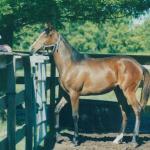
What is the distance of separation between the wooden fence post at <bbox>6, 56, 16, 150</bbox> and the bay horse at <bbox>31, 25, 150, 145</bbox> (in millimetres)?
2610

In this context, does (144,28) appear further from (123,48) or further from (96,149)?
(96,149)

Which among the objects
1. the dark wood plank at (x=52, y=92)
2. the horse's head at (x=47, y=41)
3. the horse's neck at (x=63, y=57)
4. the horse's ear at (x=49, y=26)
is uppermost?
the horse's ear at (x=49, y=26)

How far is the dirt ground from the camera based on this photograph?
7.47 m

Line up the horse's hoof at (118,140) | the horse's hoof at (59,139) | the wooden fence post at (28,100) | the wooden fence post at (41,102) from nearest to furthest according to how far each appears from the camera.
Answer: the wooden fence post at (28,100) → the wooden fence post at (41,102) → the horse's hoof at (59,139) → the horse's hoof at (118,140)

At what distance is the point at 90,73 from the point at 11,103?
2.98 metres

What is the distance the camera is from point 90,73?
805 centimetres

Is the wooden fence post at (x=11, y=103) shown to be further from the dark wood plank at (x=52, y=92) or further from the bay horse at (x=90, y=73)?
the dark wood plank at (x=52, y=92)

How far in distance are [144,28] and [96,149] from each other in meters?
52.2

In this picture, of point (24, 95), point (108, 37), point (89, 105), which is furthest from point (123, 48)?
point (24, 95)

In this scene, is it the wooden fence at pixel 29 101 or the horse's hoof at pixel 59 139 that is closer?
the wooden fence at pixel 29 101

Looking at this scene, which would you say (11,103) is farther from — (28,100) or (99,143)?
(99,143)

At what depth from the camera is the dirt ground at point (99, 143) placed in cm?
747

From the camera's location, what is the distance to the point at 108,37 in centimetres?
5666

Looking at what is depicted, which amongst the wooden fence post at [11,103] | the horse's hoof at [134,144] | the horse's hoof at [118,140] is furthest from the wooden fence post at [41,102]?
the wooden fence post at [11,103]
